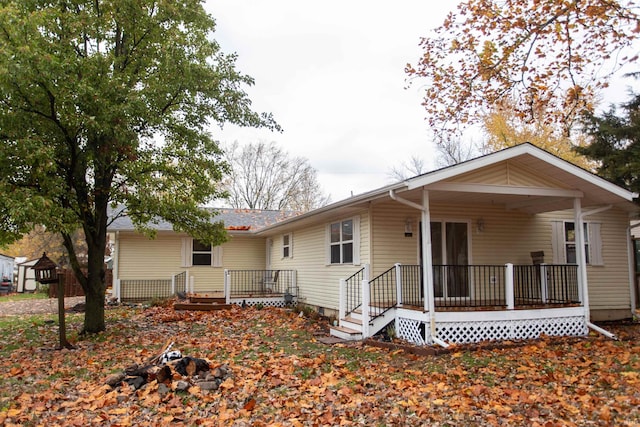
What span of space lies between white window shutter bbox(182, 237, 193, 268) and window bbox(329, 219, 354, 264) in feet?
28.3

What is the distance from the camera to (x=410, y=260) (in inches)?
462

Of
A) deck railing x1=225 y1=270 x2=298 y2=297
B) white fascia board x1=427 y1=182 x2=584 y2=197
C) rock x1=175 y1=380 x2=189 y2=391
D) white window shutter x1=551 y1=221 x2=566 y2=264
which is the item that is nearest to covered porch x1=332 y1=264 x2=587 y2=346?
white window shutter x1=551 y1=221 x2=566 y2=264

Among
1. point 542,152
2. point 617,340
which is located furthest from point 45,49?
point 617,340

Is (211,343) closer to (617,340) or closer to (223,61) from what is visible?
(223,61)

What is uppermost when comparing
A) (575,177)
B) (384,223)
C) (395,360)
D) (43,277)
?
(575,177)

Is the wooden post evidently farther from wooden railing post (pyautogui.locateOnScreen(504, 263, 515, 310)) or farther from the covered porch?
wooden railing post (pyautogui.locateOnScreen(504, 263, 515, 310))

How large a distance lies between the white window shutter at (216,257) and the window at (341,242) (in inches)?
322

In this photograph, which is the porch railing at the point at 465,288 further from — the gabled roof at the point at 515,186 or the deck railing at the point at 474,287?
the gabled roof at the point at 515,186

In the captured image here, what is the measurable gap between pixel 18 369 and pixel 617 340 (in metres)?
11.1

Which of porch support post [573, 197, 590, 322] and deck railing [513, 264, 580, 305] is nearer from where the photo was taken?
porch support post [573, 197, 590, 322]

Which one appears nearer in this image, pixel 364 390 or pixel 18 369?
pixel 364 390

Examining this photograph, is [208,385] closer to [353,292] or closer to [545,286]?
[353,292]

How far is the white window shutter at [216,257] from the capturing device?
20750 mm

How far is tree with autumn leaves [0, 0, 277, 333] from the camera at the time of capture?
30.1ft
